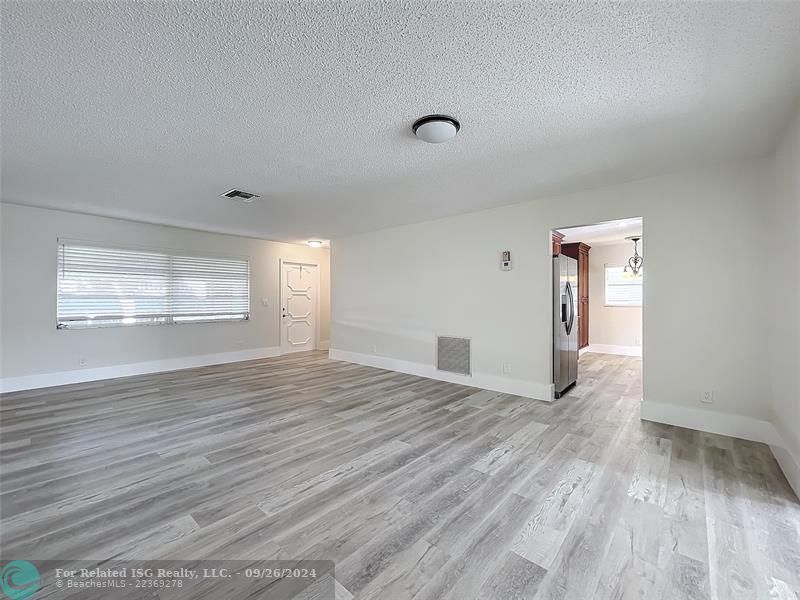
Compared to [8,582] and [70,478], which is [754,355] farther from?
[70,478]

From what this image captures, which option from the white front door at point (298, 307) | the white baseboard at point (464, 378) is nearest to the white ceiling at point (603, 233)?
the white baseboard at point (464, 378)

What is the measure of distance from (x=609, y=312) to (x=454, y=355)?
4824 mm

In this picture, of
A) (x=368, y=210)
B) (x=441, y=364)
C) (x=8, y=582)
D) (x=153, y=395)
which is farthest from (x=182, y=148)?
(x=441, y=364)

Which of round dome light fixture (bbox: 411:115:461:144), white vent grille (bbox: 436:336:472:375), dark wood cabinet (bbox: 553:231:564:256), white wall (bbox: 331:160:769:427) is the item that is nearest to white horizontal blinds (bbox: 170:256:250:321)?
white wall (bbox: 331:160:769:427)

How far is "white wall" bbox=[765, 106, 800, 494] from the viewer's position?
2320mm

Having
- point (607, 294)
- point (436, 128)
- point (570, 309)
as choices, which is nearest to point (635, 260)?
point (607, 294)

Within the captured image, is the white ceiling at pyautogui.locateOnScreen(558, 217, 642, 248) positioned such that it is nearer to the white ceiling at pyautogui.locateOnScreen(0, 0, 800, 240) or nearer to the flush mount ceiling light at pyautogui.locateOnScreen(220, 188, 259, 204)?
the white ceiling at pyautogui.locateOnScreen(0, 0, 800, 240)

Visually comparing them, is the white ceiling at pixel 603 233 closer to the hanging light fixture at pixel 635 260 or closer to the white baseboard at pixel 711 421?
the hanging light fixture at pixel 635 260

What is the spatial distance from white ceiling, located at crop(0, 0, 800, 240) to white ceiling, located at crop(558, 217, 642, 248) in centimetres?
235

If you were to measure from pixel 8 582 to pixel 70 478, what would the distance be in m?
1.09

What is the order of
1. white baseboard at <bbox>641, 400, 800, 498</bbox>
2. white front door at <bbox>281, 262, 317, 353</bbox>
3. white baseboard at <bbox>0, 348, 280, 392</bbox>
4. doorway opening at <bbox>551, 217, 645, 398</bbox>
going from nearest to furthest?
white baseboard at <bbox>641, 400, 800, 498</bbox> < white baseboard at <bbox>0, 348, 280, 392</bbox> < doorway opening at <bbox>551, 217, 645, 398</bbox> < white front door at <bbox>281, 262, 317, 353</bbox>

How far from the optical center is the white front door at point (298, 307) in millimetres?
7857

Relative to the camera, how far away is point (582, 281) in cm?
768

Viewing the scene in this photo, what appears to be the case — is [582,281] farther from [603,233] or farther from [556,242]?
[556,242]
